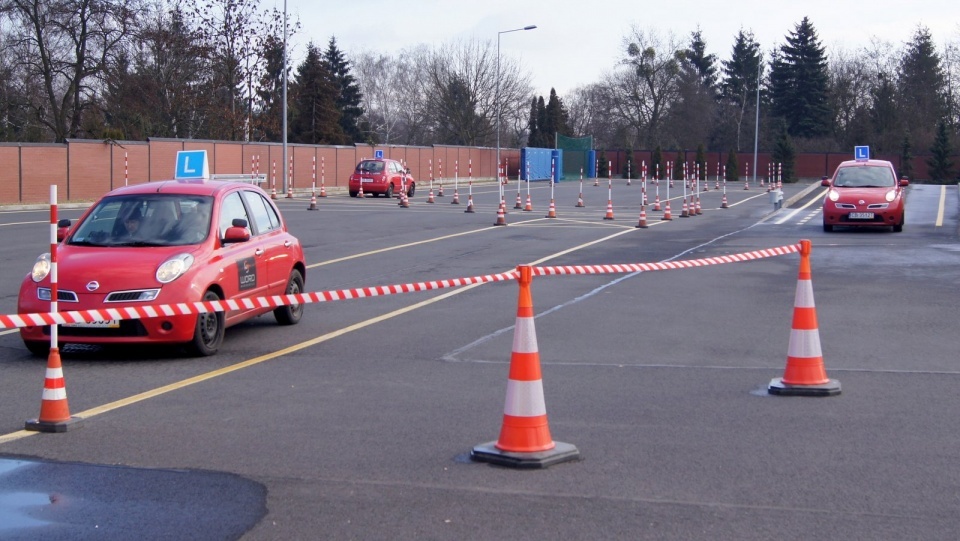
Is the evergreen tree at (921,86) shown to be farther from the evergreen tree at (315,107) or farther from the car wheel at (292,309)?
the car wheel at (292,309)

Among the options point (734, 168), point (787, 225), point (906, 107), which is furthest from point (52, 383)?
point (906, 107)

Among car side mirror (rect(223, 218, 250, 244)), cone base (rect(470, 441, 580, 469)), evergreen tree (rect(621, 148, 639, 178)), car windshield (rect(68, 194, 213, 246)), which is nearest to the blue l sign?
car windshield (rect(68, 194, 213, 246))

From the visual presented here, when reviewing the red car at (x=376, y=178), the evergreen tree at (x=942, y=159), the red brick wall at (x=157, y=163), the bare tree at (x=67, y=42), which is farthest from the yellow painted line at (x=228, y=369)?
the evergreen tree at (x=942, y=159)

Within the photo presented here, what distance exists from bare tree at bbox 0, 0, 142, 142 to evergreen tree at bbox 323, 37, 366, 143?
106ft

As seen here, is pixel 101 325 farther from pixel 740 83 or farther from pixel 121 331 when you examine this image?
pixel 740 83

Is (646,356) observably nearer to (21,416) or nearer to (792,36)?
(21,416)

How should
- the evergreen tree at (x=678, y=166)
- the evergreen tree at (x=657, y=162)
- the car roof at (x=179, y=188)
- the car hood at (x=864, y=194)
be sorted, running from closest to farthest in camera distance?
the car roof at (x=179, y=188) → the car hood at (x=864, y=194) → the evergreen tree at (x=678, y=166) → the evergreen tree at (x=657, y=162)

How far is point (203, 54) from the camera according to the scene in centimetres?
5369

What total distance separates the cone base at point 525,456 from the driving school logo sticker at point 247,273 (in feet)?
15.6

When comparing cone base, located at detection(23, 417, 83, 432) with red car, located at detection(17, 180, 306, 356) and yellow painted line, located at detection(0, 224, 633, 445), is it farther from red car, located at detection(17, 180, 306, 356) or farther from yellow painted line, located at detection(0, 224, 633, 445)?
red car, located at detection(17, 180, 306, 356)

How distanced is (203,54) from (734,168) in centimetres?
4051

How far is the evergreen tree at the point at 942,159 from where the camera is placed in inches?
2776

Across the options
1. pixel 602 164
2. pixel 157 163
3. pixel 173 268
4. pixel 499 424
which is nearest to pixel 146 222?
pixel 173 268

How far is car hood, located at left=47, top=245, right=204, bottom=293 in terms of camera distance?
9.01 m
